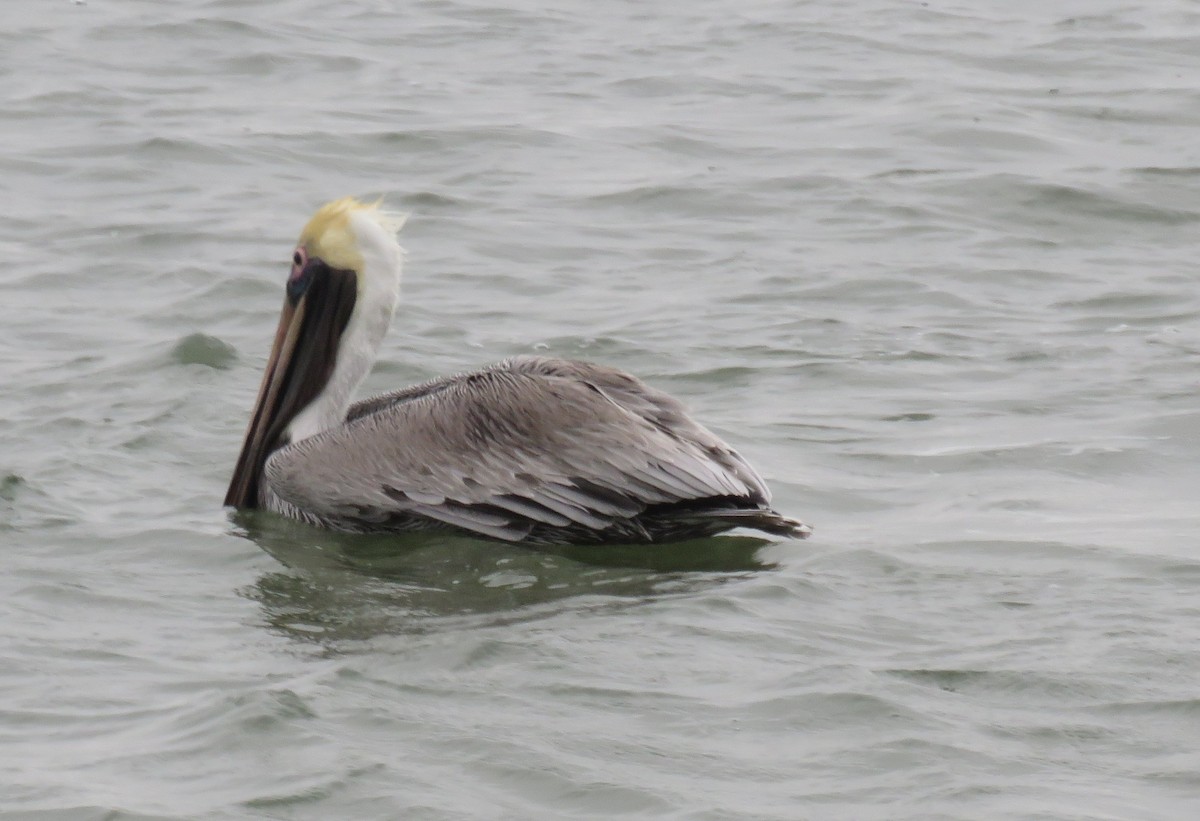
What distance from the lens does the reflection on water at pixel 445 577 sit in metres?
5.64

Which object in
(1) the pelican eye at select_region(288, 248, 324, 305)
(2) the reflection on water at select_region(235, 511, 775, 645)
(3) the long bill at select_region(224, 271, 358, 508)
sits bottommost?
(2) the reflection on water at select_region(235, 511, 775, 645)

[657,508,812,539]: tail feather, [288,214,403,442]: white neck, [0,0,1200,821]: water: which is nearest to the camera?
[0,0,1200,821]: water

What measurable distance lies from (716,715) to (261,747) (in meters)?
1.03

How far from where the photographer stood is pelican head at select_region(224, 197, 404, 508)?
6945 mm

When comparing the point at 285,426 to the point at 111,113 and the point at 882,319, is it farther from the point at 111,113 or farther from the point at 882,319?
the point at 111,113

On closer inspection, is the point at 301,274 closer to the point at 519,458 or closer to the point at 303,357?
the point at 303,357

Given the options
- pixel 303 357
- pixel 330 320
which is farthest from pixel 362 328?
pixel 303 357

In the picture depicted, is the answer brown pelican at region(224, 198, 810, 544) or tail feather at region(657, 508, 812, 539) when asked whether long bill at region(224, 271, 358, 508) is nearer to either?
brown pelican at region(224, 198, 810, 544)

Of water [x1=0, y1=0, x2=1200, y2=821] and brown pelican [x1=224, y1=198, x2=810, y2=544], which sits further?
brown pelican [x1=224, y1=198, x2=810, y2=544]

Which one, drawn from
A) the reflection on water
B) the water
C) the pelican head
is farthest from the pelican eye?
the reflection on water

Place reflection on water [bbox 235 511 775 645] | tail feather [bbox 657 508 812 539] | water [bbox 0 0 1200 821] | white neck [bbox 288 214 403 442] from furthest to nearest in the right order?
white neck [bbox 288 214 403 442] < tail feather [bbox 657 508 812 539] < reflection on water [bbox 235 511 775 645] < water [bbox 0 0 1200 821]

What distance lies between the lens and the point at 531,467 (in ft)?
20.7

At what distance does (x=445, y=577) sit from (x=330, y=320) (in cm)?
134

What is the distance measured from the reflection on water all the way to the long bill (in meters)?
0.41
